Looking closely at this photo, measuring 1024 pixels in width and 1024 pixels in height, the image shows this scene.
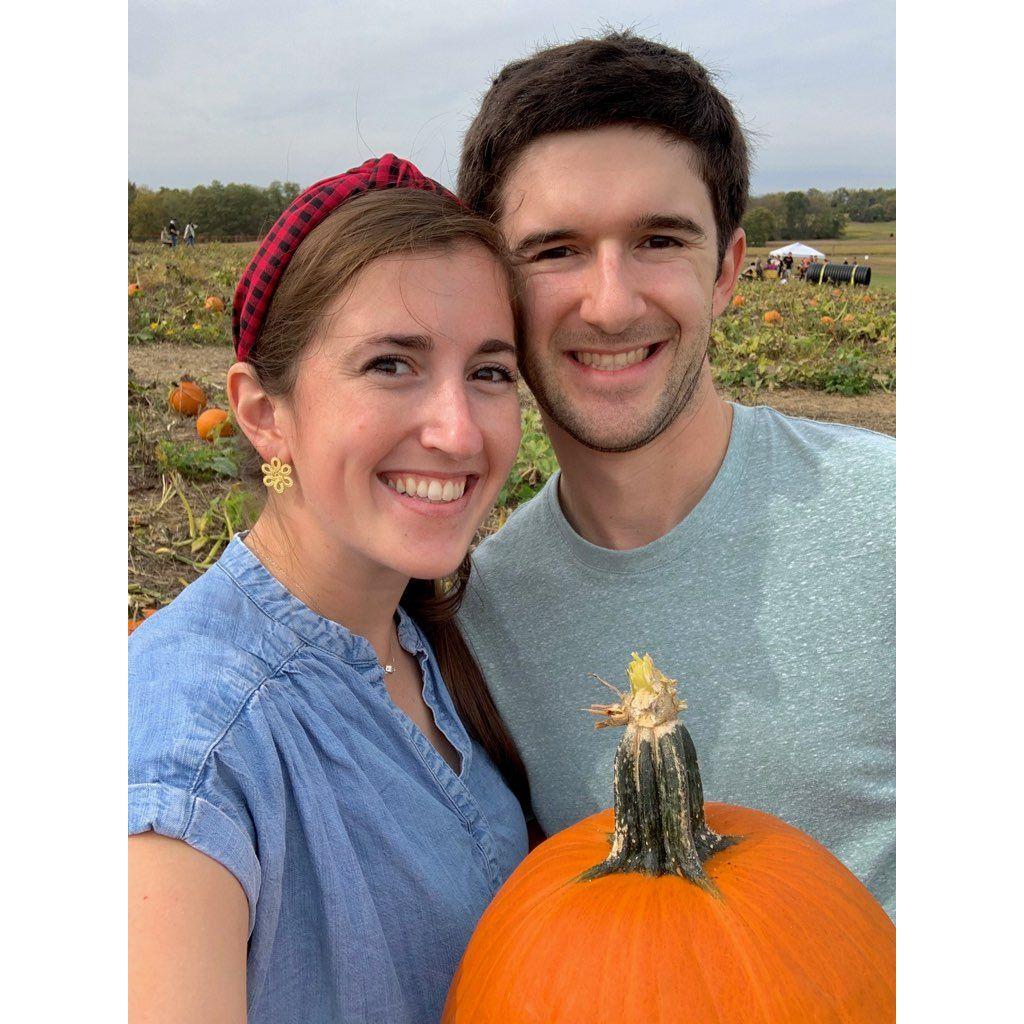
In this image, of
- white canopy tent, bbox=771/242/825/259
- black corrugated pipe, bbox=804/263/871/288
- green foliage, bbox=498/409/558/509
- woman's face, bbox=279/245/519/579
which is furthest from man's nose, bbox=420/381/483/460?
white canopy tent, bbox=771/242/825/259

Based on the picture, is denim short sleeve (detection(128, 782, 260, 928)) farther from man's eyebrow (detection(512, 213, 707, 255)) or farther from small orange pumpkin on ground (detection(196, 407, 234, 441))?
small orange pumpkin on ground (detection(196, 407, 234, 441))

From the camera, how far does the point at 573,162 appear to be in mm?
2273

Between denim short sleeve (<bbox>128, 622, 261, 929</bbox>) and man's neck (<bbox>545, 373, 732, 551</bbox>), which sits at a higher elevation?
man's neck (<bbox>545, 373, 732, 551</bbox>)

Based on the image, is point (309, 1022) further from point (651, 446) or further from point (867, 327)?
point (867, 327)

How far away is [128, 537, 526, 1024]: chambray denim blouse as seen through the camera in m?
1.41

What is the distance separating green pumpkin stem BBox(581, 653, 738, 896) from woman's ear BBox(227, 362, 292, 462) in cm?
93

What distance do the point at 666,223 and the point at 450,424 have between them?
89 cm

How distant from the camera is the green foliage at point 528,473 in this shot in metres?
5.55

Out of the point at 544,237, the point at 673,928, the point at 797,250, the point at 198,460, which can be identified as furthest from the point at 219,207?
the point at 797,250

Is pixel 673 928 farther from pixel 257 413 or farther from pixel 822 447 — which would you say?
pixel 822 447

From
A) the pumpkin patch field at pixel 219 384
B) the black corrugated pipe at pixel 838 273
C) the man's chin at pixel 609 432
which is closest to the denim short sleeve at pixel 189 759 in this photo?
the pumpkin patch field at pixel 219 384

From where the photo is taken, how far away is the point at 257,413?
193 cm
